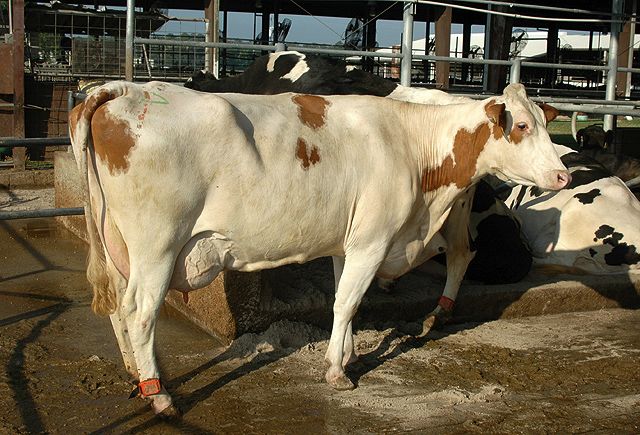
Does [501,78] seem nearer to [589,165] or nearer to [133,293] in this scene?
[589,165]

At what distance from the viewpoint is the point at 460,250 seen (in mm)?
6262

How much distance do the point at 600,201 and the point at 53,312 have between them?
4.94m

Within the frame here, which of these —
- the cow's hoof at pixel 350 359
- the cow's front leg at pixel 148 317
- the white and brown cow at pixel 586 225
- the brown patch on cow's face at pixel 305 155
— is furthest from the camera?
the white and brown cow at pixel 586 225

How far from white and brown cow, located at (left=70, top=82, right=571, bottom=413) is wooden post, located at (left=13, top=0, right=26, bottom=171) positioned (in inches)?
374

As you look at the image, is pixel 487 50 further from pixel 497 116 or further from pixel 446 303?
pixel 497 116

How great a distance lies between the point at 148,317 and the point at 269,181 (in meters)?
0.96

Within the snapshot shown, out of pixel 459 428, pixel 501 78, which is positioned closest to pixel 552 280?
pixel 459 428

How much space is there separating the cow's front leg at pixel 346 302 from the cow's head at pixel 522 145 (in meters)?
0.99

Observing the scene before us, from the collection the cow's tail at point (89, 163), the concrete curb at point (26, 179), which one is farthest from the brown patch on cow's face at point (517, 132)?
the concrete curb at point (26, 179)

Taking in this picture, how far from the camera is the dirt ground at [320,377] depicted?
441cm

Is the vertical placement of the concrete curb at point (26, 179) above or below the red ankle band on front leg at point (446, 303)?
above

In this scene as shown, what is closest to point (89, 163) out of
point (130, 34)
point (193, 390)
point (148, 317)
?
point (148, 317)

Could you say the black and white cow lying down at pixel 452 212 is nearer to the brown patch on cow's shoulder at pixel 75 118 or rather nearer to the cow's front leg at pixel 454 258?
the cow's front leg at pixel 454 258

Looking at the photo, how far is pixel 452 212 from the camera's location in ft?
20.0
